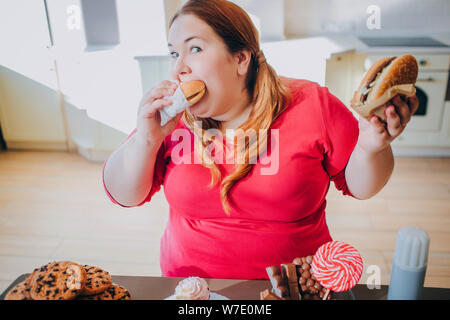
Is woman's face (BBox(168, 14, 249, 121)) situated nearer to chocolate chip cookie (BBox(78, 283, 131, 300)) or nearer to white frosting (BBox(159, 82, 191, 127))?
white frosting (BBox(159, 82, 191, 127))

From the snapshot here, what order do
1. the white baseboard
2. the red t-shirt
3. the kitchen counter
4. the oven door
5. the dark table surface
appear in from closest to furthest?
the dark table surface, the red t-shirt, the kitchen counter, the oven door, the white baseboard

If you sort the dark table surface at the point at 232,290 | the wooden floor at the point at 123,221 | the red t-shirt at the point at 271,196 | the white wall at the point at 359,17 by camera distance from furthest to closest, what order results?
the white wall at the point at 359,17 < the wooden floor at the point at 123,221 < the red t-shirt at the point at 271,196 < the dark table surface at the point at 232,290


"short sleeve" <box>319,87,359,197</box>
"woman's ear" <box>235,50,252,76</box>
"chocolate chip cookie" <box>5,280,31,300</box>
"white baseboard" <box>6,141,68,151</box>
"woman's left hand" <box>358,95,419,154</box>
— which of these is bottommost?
→ "white baseboard" <box>6,141,68,151</box>

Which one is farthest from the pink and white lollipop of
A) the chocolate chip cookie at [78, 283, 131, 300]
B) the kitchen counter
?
the kitchen counter

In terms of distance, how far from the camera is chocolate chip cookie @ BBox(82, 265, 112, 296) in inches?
23.3

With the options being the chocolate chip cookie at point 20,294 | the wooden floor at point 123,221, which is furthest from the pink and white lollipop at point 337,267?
the wooden floor at point 123,221

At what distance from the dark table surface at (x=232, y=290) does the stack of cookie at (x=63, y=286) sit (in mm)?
74

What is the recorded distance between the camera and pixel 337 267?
573 millimetres

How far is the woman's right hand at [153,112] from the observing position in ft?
2.32

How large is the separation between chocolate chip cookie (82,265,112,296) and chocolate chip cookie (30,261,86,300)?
0.06ft

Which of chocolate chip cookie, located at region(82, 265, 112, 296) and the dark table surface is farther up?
chocolate chip cookie, located at region(82, 265, 112, 296)

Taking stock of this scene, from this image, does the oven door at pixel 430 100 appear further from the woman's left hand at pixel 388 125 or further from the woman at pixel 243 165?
the woman's left hand at pixel 388 125

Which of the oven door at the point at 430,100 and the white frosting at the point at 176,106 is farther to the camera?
the oven door at the point at 430,100
